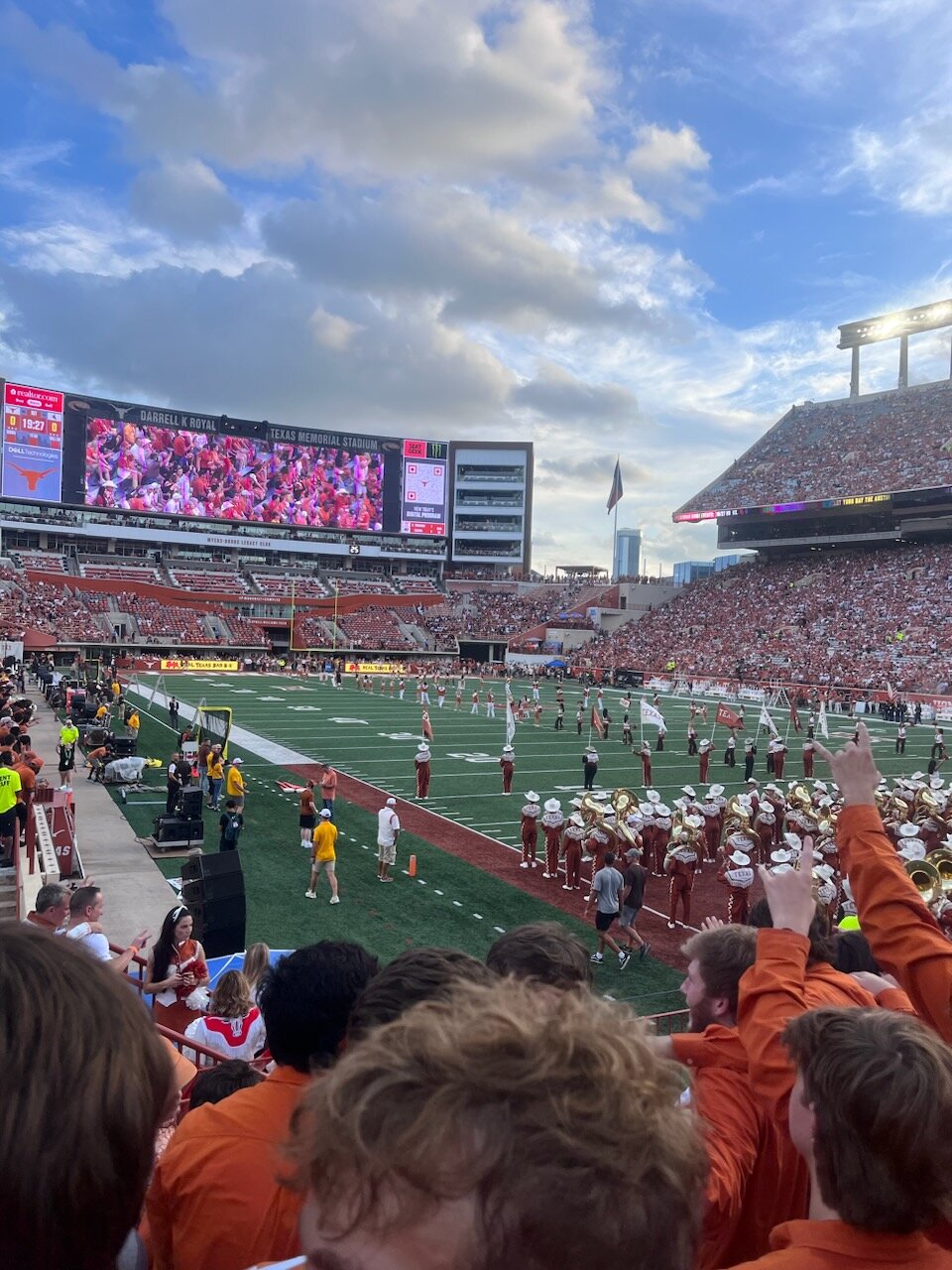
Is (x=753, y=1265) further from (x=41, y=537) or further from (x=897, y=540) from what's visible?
(x=41, y=537)

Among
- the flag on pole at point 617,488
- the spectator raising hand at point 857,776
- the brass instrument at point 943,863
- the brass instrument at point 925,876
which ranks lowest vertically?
the brass instrument at point 943,863

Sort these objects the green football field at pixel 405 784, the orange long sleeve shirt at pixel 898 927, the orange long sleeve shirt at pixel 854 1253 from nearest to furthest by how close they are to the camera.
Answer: the orange long sleeve shirt at pixel 854 1253, the orange long sleeve shirt at pixel 898 927, the green football field at pixel 405 784

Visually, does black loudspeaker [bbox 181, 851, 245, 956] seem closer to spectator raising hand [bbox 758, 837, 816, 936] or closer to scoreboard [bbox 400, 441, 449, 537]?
spectator raising hand [bbox 758, 837, 816, 936]

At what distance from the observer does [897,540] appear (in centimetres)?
5569

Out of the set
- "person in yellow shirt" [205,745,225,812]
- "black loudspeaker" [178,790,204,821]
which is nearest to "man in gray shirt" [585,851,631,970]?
"black loudspeaker" [178,790,204,821]

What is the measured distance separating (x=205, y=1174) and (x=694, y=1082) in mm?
1325

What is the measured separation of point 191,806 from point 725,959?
12.6m

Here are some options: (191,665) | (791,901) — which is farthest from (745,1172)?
(191,665)

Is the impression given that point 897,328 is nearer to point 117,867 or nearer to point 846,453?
point 846,453

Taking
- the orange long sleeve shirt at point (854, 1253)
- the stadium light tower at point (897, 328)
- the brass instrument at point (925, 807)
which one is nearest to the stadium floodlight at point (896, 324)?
the stadium light tower at point (897, 328)

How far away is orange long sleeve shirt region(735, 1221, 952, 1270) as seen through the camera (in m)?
1.59

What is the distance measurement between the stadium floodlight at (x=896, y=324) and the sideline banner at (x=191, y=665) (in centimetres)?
4815

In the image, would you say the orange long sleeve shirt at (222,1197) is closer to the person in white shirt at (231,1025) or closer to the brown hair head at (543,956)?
the brown hair head at (543,956)

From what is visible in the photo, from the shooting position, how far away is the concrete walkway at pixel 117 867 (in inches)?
417
